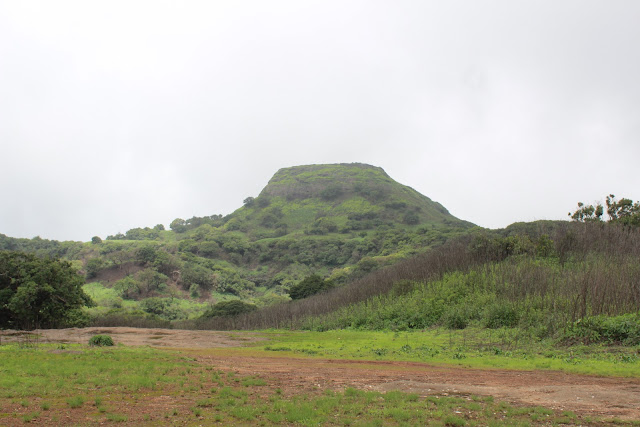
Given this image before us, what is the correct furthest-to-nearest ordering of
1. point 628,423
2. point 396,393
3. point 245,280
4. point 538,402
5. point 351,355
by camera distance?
point 245,280 < point 351,355 < point 396,393 < point 538,402 < point 628,423

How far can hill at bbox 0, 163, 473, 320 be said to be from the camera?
83.5 m

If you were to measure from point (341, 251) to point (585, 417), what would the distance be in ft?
355

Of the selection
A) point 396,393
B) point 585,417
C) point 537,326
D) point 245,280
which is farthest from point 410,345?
point 245,280

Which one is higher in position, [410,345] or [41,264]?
[41,264]

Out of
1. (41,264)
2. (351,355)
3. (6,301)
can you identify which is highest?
(41,264)

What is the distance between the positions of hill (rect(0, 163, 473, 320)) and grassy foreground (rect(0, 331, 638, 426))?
45.2m

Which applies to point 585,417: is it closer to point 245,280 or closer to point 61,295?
point 61,295

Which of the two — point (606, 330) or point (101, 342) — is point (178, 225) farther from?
point (606, 330)

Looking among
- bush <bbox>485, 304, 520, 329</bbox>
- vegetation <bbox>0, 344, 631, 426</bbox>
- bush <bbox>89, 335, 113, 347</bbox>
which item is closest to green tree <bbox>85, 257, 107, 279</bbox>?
bush <bbox>89, 335, 113, 347</bbox>

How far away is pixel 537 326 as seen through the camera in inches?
972

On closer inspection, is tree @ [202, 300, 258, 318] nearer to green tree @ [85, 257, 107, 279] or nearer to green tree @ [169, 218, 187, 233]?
green tree @ [85, 257, 107, 279]

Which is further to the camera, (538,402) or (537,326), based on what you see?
(537,326)

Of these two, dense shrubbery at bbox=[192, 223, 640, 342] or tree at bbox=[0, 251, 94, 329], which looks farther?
tree at bbox=[0, 251, 94, 329]


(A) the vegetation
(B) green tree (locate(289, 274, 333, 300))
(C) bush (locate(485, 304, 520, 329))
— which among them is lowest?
(A) the vegetation
